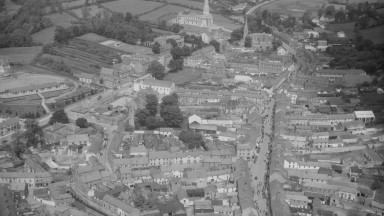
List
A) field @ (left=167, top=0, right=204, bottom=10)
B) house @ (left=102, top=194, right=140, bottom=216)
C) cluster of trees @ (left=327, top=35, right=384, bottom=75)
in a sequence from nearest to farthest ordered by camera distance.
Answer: house @ (left=102, top=194, right=140, bottom=216)
cluster of trees @ (left=327, top=35, right=384, bottom=75)
field @ (left=167, top=0, right=204, bottom=10)

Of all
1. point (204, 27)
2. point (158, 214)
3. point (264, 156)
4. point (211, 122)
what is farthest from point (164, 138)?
point (204, 27)

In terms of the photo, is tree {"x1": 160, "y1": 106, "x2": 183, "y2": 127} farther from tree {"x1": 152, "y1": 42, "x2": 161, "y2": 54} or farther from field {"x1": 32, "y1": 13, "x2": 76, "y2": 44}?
field {"x1": 32, "y1": 13, "x2": 76, "y2": 44}

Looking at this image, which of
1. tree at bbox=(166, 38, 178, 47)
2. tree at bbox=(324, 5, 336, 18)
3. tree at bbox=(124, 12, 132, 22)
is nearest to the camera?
tree at bbox=(166, 38, 178, 47)

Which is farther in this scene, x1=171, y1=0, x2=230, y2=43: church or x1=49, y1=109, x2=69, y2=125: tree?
x1=171, y1=0, x2=230, y2=43: church

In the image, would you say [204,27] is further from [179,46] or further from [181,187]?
[181,187]

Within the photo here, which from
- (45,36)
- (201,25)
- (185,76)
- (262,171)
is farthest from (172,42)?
(262,171)

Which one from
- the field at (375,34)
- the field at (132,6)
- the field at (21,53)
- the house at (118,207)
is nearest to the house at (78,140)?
the house at (118,207)

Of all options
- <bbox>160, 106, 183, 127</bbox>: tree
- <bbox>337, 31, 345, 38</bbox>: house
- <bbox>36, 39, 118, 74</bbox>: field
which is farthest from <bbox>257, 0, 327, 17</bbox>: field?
<bbox>160, 106, 183, 127</bbox>: tree
